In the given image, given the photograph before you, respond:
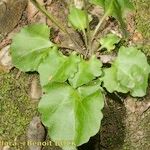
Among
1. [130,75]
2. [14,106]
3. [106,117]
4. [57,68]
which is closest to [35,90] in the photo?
[14,106]

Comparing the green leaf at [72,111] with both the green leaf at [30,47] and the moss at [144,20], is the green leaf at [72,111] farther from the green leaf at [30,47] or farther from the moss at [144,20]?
the moss at [144,20]

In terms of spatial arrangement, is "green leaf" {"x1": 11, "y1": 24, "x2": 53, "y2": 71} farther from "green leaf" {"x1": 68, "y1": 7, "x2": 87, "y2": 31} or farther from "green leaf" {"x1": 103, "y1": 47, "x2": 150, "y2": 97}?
"green leaf" {"x1": 103, "y1": 47, "x2": 150, "y2": 97}

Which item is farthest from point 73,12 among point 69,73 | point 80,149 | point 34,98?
point 80,149

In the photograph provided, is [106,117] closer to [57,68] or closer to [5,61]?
[57,68]

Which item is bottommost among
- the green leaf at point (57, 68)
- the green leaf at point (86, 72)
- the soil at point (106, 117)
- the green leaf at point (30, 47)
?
the soil at point (106, 117)

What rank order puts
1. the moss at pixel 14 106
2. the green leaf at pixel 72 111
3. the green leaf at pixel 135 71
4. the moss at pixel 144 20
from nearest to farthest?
1. the green leaf at pixel 72 111
2. the green leaf at pixel 135 71
3. the moss at pixel 14 106
4. the moss at pixel 144 20

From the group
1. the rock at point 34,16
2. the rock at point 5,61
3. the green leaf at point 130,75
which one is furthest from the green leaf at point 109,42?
the rock at point 5,61

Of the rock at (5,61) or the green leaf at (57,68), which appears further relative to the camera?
the rock at (5,61)
